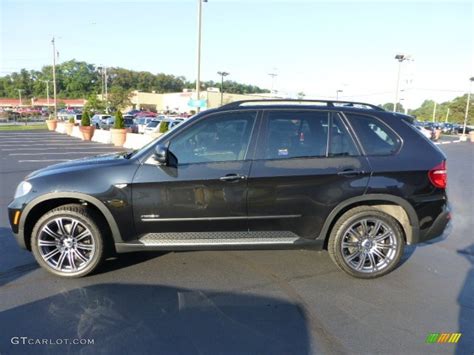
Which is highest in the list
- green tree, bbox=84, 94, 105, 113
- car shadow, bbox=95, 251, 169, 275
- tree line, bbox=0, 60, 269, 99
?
tree line, bbox=0, 60, 269, 99

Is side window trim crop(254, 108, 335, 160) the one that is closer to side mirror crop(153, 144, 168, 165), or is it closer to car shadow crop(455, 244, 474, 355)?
side mirror crop(153, 144, 168, 165)

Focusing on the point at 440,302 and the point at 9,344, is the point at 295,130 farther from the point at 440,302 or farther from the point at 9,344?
the point at 9,344

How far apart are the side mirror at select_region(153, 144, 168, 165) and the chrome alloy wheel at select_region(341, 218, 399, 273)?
2.12 metres

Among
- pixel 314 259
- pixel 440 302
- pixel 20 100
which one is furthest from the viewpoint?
pixel 20 100

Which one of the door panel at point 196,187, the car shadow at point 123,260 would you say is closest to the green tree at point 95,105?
the car shadow at point 123,260

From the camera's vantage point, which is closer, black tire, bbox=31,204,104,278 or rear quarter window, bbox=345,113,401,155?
black tire, bbox=31,204,104,278

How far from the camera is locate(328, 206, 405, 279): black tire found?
153 inches

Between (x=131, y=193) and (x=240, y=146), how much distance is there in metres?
1.24

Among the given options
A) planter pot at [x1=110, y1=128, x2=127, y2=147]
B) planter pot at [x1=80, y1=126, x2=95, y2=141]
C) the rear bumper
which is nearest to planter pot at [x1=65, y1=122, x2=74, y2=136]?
planter pot at [x1=80, y1=126, x2=95, y2=141]

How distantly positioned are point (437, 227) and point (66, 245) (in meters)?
4.05

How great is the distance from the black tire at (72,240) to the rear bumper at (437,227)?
352cm

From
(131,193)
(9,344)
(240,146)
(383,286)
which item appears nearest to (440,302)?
(383,286)

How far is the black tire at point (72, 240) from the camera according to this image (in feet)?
12.3

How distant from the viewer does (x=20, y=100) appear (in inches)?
4173
